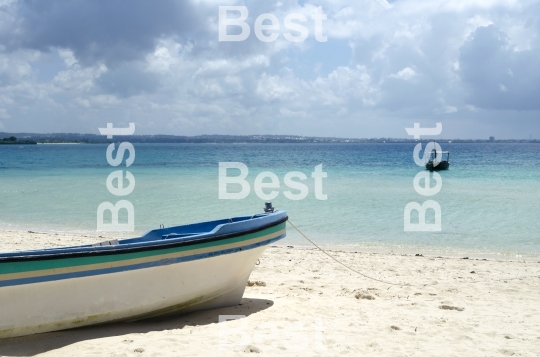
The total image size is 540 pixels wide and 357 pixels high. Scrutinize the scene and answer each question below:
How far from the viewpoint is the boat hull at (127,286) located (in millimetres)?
5086

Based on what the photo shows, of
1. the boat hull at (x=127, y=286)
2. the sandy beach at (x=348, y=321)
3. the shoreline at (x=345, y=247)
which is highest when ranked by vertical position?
the boat hull at (x=127, y=286)

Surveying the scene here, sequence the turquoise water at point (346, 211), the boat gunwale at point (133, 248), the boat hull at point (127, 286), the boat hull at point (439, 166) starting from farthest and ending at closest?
the boat hull at point (439, 166)
the turquoise water at point (346, 211)
the boat hull at point (127, 286)
the boat gunwale at point (133, 248)

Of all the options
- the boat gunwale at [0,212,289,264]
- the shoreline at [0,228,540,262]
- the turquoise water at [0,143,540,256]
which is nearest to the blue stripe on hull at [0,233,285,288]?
the boat gunwale at [0,212,289,264]

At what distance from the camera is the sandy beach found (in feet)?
16.8

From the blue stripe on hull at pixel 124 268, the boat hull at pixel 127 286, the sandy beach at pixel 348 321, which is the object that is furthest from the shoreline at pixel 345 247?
the blue stripe on hull at pixel 124 268

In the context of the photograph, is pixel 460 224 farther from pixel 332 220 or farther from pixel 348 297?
pixel 348 297

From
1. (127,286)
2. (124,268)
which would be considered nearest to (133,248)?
(124,268)

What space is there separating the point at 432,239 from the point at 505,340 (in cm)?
710

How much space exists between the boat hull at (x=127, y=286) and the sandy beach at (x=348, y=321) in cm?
17

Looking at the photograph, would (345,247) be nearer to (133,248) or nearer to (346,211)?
(346,211)

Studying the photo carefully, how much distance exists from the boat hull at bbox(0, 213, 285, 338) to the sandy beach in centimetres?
17

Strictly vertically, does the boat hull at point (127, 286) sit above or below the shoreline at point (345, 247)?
above

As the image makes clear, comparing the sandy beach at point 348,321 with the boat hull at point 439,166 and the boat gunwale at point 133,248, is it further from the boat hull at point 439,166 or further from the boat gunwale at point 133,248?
the boat hull at point 439,166

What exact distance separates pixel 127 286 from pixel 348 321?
2564 millimetres
